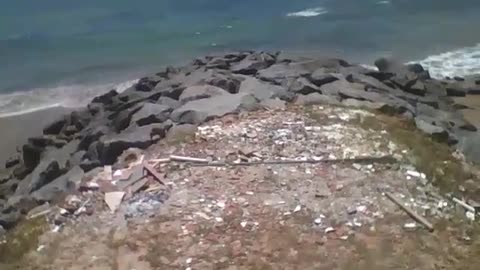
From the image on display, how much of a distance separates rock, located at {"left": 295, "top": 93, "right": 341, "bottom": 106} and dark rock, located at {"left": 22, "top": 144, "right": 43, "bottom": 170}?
12.6 ft

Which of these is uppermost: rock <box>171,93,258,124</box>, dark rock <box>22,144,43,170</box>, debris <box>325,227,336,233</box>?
rock <box>171,93,258,124</box>

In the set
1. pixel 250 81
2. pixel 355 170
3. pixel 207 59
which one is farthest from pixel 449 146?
pixel 207 59

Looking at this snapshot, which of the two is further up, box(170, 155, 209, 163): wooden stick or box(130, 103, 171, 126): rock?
box(170, 155, 209, 163): wooden stick

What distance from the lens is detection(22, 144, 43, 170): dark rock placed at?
1198 centimetres

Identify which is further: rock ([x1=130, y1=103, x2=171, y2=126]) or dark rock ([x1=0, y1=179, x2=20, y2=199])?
dark rock ([x1=0, y1=179, x2=20, y2=199])

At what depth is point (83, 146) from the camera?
1135cm

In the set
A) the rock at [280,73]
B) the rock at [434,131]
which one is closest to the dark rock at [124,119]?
the rock at [280,73]

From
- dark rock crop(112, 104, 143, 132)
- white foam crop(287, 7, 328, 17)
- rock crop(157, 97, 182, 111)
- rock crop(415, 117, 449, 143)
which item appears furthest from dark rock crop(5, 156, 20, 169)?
white foam crop(287, 7, 328, 17)

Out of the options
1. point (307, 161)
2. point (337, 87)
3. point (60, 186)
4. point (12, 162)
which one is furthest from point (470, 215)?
point (12, 162)

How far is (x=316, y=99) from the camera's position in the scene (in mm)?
10898

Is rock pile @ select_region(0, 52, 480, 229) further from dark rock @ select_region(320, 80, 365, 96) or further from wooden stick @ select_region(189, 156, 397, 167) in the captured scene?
wooden stick @ select_region(189, 156, 397, 167)

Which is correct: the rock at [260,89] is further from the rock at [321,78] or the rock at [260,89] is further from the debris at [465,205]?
the debris at [465,205]

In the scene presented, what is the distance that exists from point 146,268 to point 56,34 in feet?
54.5

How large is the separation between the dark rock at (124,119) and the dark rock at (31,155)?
1245 millimetres
